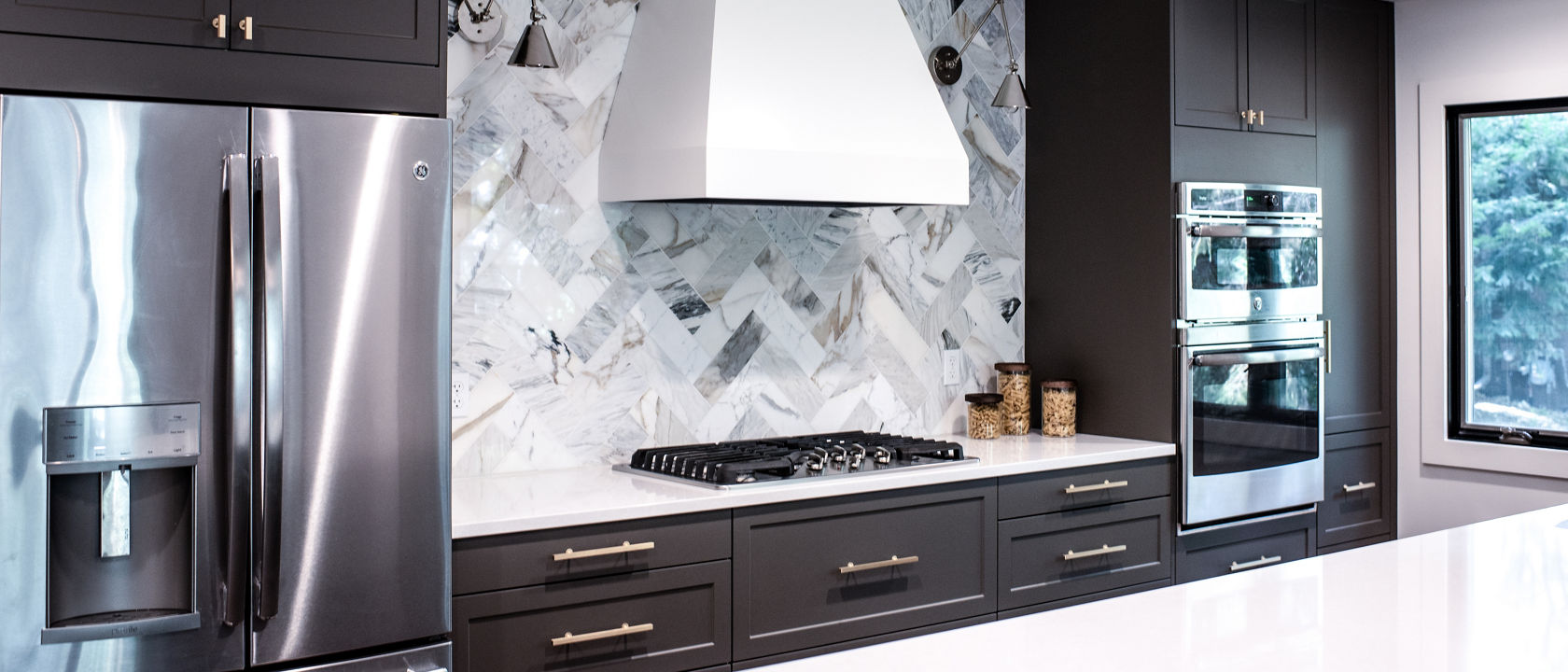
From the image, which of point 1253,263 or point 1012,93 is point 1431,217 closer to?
point 1253,263

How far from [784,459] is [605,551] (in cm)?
60

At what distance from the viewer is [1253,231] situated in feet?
12.4

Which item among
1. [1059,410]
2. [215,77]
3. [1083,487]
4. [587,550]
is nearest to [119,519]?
[215,77]

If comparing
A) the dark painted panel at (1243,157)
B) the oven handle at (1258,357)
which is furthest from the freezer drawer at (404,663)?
the dark painted panel at (1243,157)

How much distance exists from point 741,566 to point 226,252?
1.32 m

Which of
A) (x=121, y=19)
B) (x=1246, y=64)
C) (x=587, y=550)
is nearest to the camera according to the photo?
(x=121, y=19)

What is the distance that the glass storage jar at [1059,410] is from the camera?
12.6ft

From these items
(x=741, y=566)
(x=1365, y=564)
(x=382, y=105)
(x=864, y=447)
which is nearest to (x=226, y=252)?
(x=382, y=105)

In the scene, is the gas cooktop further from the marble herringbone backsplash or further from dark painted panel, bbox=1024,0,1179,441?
dark painted panel, bbox=1024,0,1179,441

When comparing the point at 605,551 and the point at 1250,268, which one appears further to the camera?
the point at 1250,268

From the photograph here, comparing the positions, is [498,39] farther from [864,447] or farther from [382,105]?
[864,447]

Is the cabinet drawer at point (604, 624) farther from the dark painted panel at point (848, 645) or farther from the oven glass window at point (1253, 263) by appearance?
the oven glass window at point (1253, 263)

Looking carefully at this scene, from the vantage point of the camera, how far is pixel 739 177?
287 centimetres

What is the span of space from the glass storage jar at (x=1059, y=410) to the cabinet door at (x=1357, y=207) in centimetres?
91
